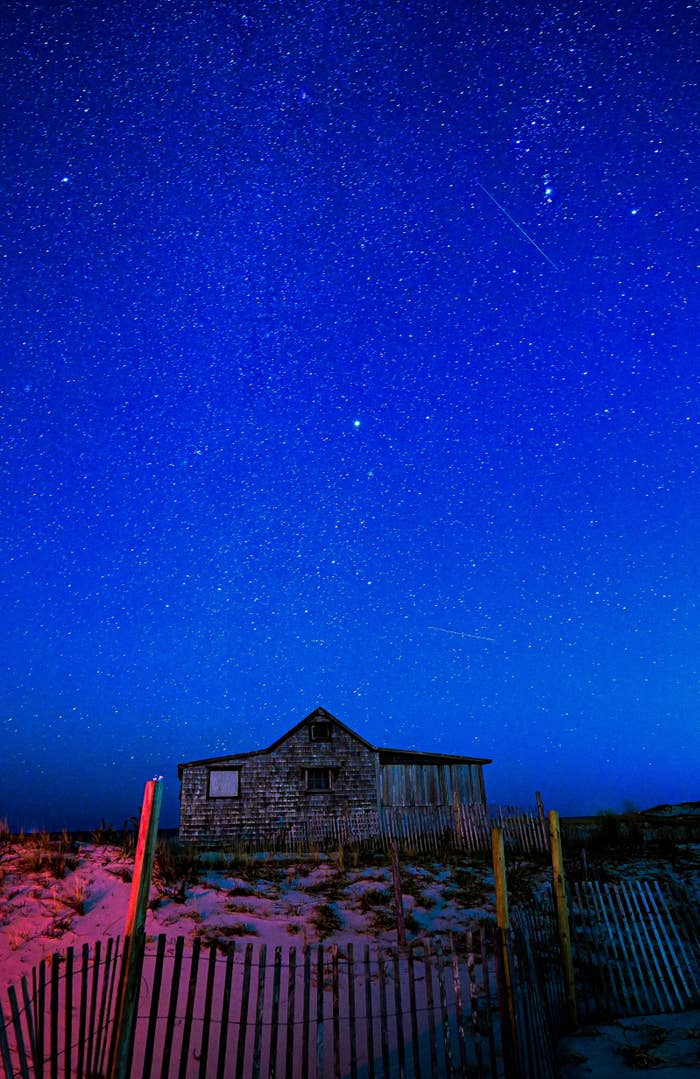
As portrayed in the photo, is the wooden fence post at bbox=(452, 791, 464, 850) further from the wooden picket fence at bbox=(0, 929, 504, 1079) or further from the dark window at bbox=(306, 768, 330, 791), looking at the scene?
the wooden picket fence at bbox=(0, 929, 504, 1079)

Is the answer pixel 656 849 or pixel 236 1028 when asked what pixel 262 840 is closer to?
pixel 656 849

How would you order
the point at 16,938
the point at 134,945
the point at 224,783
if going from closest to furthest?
the point at 134,945, the point at 16,938, the point at 224,783

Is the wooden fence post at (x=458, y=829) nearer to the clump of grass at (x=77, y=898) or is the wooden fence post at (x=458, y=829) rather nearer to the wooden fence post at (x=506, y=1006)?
the clump of grass at (x=77, y=898)

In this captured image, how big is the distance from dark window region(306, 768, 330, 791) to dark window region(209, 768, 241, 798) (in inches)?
125

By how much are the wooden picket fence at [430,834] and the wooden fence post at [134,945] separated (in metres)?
18.2

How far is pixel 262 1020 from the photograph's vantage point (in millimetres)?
7922

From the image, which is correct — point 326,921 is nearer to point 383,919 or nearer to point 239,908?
point 383,919

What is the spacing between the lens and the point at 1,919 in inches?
445

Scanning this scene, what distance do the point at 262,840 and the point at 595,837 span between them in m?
13.6

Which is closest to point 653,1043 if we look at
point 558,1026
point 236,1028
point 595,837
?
point 558,1026

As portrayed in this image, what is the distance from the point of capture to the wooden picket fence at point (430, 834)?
22.8 m

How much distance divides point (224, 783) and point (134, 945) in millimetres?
26922

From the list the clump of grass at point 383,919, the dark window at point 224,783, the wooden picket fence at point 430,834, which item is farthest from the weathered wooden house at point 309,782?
the clump of grass at point 383,919

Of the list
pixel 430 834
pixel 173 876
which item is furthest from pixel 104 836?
pixel 430 834
